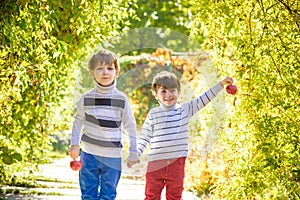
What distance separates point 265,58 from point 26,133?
244cm

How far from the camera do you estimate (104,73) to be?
11.4 feet

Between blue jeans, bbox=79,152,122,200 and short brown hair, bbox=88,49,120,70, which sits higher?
short brown hair, bbox=88,49,120,70

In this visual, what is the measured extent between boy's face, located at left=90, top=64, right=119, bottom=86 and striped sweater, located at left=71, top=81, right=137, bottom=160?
0.04 metres

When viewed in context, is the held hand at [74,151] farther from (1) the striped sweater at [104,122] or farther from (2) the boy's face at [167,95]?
(2) the boy's face at [167,95]

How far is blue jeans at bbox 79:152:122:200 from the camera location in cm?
358

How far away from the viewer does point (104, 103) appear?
354 centimetres

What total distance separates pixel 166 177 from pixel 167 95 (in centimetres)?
48

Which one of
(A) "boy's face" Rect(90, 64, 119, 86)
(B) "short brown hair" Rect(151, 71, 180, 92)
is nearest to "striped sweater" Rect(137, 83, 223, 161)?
(B) "short brown hair" Rect(151, 71, 180, 92)

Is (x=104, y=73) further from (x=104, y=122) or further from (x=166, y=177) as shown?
(x=166, y=177)

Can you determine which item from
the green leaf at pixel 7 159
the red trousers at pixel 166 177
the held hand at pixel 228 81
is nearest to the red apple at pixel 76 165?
the green leaf at pixel 7 159

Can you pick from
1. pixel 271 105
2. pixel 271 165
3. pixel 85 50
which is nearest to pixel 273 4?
pixel 271 105

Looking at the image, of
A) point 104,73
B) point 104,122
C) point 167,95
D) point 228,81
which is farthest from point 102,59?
point 228,81

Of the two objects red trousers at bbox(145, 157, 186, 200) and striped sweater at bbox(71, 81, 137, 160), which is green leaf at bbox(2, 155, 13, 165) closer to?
striped sweater at bbox(71, 81, 137, 160)

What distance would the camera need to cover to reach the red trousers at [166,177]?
383 cm
